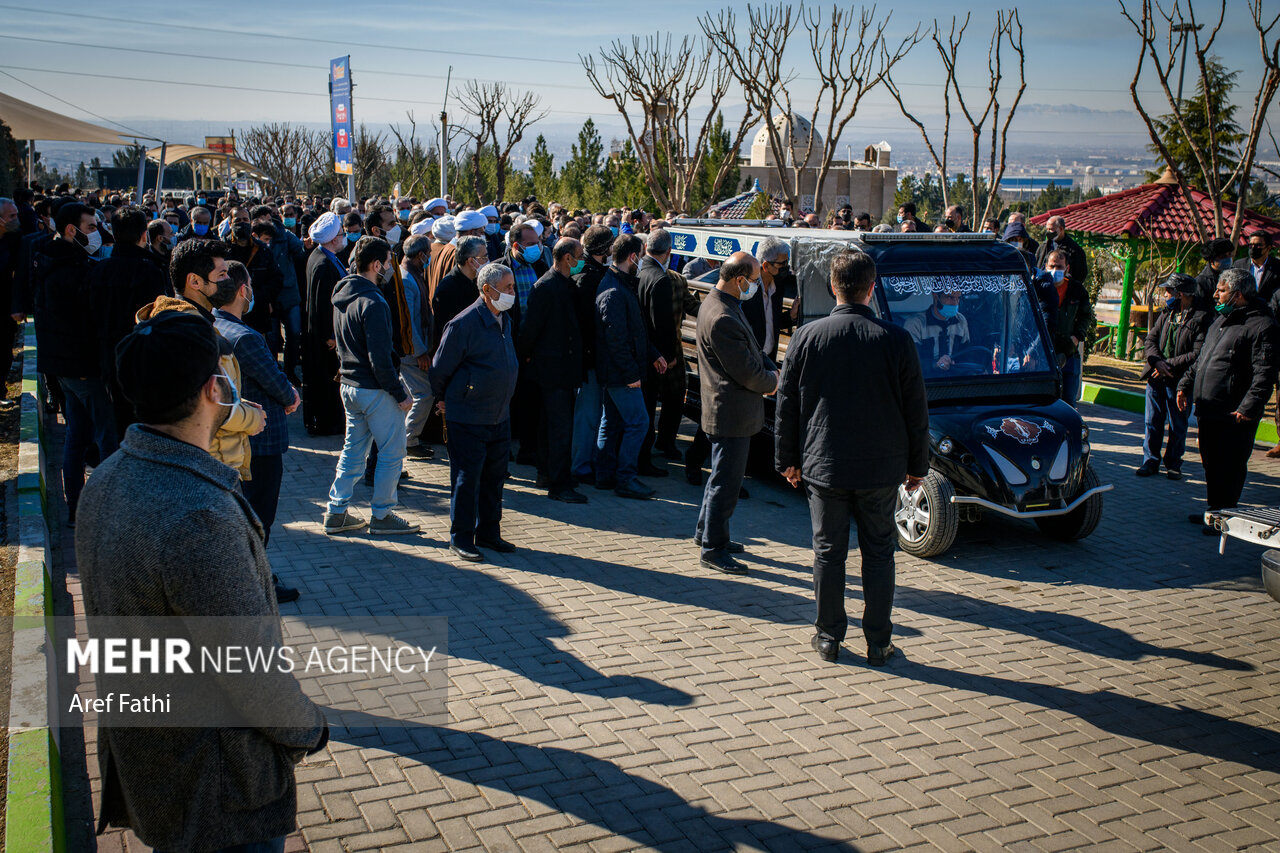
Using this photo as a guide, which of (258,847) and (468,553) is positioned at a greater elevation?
(258,847)

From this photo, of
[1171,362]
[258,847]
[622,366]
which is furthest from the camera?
[1171,362]

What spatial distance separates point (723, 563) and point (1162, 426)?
16.8ft

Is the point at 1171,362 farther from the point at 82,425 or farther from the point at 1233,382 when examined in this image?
the point at 82,425

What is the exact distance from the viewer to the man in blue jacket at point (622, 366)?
8188mm

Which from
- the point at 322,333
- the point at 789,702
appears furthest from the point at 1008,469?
the point at 322,333

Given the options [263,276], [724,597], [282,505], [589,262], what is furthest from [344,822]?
[263,276]

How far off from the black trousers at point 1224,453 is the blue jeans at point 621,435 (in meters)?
4.27

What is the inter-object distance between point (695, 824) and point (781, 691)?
1283 mm

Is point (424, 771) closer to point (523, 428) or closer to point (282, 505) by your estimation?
point (282, 505)

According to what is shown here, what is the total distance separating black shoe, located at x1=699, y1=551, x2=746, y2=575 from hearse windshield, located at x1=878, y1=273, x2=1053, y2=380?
6.97 feet

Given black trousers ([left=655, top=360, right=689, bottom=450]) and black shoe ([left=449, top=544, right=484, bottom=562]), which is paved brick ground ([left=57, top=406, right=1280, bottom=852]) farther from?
black trousers ([left=655, top=360, right=689, bottom=450])

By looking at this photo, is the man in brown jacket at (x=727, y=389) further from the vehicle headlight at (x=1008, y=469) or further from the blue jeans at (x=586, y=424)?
the blue jeans at (x=586, y=424)

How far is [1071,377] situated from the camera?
10625 millimetres

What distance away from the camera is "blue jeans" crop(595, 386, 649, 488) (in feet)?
27.7
